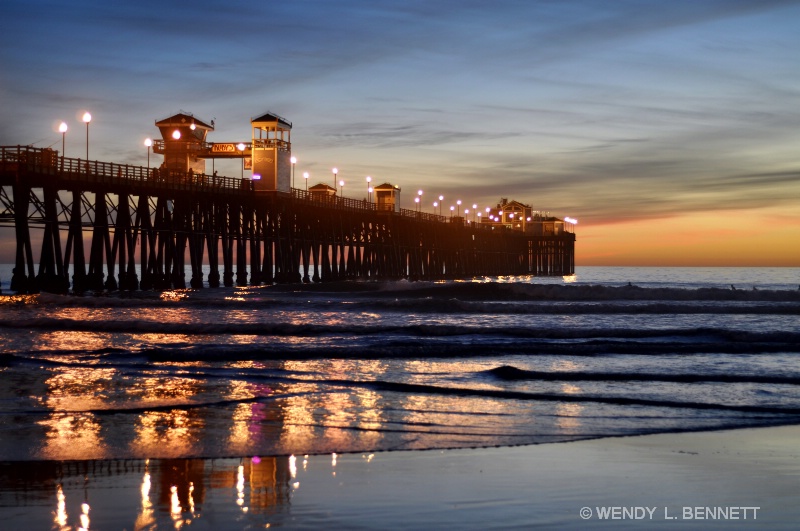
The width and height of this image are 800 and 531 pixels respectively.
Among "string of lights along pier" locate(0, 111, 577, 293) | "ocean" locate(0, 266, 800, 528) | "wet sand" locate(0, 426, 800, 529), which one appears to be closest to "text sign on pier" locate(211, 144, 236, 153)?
"string of lights along pier" locate(0, 111, 577, 293)

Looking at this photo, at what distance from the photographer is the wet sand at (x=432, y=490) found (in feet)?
17.6

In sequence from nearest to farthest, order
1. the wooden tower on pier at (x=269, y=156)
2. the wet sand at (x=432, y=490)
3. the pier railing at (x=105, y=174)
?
1. the wet sand at (x=432, y=490)
2. the pier railing at (x=105, y=174)
3. the wooden tower on pier at (x=269, y=156)

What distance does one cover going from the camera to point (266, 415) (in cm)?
891

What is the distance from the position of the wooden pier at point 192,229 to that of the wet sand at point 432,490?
31.7 meters

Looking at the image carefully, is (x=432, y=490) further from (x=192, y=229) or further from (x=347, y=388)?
(x=192, y=229)

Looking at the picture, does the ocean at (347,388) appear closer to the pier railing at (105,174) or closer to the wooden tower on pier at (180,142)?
the pier railing at (105,174)

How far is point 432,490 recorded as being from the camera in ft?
19.9

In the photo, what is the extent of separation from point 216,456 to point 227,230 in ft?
150

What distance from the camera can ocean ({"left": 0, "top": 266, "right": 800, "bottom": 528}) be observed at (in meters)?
7.60

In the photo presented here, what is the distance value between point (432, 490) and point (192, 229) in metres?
42.9

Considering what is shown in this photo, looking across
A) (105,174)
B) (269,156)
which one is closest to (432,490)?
(105,174)

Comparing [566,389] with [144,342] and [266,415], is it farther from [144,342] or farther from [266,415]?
[144,342]

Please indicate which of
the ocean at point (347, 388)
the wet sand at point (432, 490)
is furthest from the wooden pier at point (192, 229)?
the wet sand at point (432, 490)

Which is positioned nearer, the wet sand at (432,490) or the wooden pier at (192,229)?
the wet sand at (432,490)
